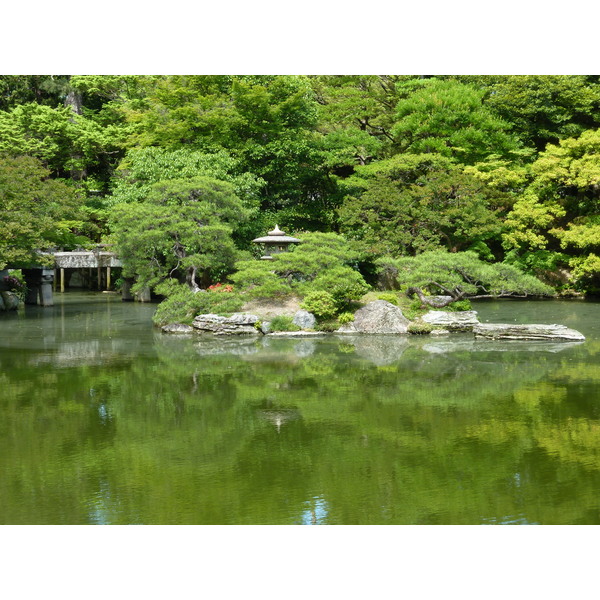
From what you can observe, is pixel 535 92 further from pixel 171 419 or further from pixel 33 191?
pixel 171 419

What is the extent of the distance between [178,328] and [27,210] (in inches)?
267

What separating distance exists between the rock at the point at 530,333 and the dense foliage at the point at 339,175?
15.4 feet

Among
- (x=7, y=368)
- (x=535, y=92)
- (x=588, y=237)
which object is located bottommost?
(x=7, y=368)

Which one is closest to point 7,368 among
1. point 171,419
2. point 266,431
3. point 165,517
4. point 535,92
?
point 171,419

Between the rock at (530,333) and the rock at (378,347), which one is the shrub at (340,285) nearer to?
the rock at (378,347)

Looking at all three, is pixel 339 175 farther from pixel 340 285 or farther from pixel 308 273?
pixel 340 285

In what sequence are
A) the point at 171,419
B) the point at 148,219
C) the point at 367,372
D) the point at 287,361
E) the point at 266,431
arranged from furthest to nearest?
the point at 148,219
the point at 287,361
the point at 367,372
the point at 171,419
the point at 266,431

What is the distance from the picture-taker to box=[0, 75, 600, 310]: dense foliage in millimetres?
19203

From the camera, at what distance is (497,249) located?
85.6 ft

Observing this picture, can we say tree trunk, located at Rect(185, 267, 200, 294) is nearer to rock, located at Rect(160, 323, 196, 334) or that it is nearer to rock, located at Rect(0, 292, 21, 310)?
rock, located at Rect(160, 323, 196, 334)

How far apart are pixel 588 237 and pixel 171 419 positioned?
57.0 ft

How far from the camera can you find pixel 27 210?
2005cm

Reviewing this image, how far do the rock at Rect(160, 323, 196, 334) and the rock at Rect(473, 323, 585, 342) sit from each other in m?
6.44

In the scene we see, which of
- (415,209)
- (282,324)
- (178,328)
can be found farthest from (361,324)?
(415,209)
